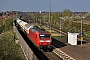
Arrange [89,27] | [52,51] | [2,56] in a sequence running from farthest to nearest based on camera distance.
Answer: [89,27] → [52,51] → [2,56]

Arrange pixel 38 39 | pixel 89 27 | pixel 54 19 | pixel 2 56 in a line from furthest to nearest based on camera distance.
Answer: pixel 54 19 → pixel 89 27 → pixel 38 39 → pixel 2 56

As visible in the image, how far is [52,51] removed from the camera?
112 ft

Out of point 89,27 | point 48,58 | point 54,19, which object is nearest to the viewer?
point 48,58

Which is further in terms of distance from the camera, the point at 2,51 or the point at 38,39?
the point at 38,39

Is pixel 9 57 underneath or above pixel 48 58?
above

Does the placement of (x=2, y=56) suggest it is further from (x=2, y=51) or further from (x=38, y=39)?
(x=38, y=39)

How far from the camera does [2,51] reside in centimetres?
1709

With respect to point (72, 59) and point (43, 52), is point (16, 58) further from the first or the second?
point (43, 52)

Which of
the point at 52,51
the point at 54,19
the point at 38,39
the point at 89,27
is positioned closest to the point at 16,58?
the point at 38,39

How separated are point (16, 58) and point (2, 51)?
3.96 ft

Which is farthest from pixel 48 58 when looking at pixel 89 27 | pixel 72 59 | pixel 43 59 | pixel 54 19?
pixel 54 19

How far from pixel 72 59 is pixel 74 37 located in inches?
527

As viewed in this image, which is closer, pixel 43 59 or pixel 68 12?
pixel 43 59

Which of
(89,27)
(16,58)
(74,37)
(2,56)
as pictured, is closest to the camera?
(2,56)
